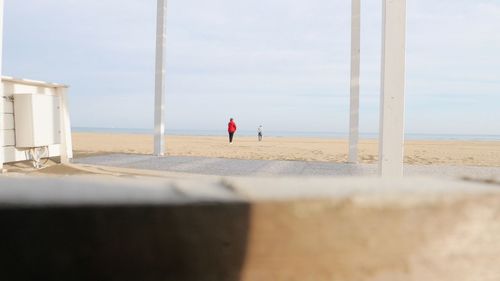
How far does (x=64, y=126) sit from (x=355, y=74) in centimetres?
663

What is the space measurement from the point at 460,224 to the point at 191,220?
40cm

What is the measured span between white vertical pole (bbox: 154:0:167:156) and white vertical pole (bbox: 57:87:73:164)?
231cm

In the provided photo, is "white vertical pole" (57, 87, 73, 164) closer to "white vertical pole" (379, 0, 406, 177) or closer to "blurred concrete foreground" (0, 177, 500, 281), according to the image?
"white vertical pole" (379, 0, 406, 177)

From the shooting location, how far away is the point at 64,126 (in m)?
8.58

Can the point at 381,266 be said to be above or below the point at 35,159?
above

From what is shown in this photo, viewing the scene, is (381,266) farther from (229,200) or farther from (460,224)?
(229,200)

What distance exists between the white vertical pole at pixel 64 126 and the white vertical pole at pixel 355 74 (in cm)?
637

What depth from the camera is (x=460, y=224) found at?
623 millimetres

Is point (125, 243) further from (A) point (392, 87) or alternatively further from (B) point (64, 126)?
(B) point (64, 126)

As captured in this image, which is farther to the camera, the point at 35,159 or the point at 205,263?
the point at 35,159

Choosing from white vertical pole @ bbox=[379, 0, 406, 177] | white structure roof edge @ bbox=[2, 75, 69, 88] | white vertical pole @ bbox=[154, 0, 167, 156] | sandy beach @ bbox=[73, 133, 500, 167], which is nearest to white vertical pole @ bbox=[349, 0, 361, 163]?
sandy beach @ bbox=[73, 133, 500, 167]

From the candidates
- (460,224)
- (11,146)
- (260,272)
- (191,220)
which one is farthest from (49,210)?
(11,146)

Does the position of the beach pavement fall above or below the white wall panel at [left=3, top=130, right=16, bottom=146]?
below

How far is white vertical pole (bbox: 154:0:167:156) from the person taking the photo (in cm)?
1017
